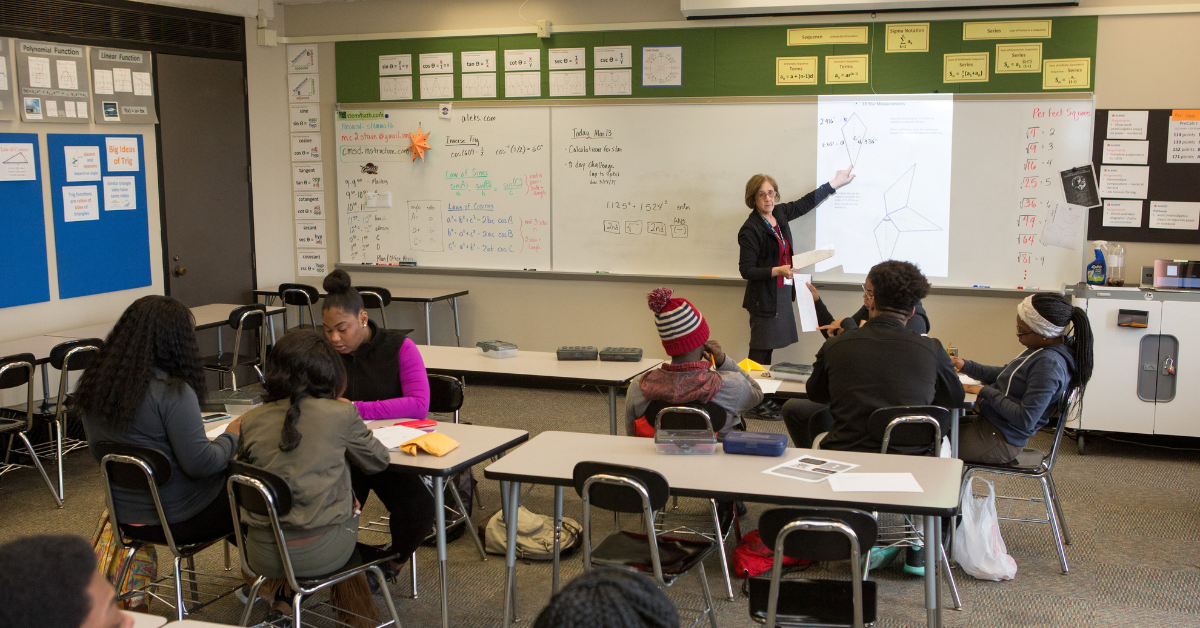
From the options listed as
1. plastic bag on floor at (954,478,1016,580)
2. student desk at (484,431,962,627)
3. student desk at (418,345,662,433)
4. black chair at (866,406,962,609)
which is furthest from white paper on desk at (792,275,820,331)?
student desk at (484,431,962,627)

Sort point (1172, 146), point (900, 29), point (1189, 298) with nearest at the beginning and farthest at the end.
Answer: point (1189, 298), point (1172, 146), point (900, 29)

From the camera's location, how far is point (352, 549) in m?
2.64

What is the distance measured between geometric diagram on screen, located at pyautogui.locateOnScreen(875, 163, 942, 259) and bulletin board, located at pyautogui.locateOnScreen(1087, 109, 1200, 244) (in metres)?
1.01

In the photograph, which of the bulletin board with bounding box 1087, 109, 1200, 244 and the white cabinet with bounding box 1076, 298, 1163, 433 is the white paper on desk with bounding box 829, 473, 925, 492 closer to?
the white cabinet with bounding box 1076, 298, 1163, 433

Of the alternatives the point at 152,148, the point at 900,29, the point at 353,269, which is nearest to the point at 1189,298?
the point at 900,29

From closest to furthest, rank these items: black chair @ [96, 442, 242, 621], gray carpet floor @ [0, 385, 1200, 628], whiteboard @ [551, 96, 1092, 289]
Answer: black chair @ [96, 442, 242, 621] → gray carpet floor @ [0, 385, 1200, 628] → whiteboard @ [551, 96, 1092, 289]

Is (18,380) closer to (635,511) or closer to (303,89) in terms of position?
(635,511)

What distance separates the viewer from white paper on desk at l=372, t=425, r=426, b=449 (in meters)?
2.93

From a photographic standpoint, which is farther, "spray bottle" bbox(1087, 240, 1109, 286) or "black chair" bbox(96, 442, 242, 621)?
"spray bottle" bbox(1087, 240, 1109, 286)

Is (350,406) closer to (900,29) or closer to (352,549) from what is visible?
(352,549)

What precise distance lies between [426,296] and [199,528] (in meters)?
Result: 3.74

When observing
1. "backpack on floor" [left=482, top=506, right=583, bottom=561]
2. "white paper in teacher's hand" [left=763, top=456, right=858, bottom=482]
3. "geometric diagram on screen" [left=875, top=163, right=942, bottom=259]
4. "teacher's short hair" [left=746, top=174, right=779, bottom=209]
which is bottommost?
"backpack on floor" [left=482, top=506, right=583, bottom=561]

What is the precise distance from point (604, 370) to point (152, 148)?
402 centimetres

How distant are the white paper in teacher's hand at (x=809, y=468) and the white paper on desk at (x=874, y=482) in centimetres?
4
